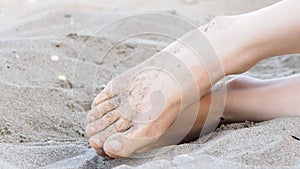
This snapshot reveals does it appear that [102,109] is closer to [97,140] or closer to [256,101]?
[97,140]

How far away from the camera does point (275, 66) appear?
1.76 meters

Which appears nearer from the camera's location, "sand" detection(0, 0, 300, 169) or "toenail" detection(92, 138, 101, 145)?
"sand" detection(0, 0, 300, 169)

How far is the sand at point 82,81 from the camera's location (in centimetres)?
93

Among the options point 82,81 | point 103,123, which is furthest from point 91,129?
point 82,81

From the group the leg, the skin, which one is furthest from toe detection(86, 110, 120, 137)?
the leg

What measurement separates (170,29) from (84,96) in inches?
28.1

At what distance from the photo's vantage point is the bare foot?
40.2 inches

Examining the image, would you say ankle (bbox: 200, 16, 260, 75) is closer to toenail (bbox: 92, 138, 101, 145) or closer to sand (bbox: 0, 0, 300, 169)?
sand (bbox: 0, 0, 300, 169)

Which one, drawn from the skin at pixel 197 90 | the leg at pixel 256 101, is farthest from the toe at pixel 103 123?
the leg at pixel 256 101

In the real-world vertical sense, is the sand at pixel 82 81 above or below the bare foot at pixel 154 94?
below

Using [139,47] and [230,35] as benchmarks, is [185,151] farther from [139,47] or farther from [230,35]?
[139,47]

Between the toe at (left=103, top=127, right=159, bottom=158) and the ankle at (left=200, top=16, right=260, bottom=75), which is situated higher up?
the ankle at (left=200, top=16, right=260, bottom=75)

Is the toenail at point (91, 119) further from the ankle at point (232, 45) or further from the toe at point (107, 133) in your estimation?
the ankle at point (232, 45)

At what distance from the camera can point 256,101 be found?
1103mm
